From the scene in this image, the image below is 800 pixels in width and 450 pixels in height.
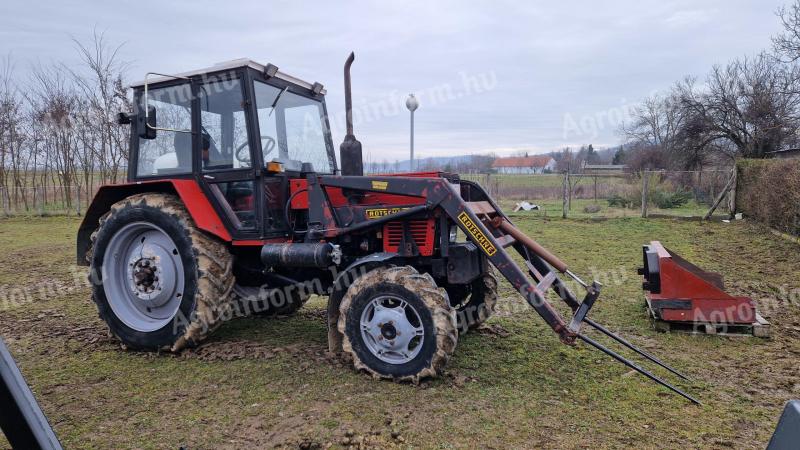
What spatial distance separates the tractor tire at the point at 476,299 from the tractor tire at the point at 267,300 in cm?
148

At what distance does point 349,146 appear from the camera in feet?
14.6

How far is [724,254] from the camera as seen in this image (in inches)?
369

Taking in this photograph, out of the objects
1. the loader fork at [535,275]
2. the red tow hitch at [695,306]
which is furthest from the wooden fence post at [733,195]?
the loader fork at [535,275]

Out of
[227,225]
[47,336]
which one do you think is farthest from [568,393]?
[47,336]

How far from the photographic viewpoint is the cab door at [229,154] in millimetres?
4461

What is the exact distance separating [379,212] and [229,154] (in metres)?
1.48

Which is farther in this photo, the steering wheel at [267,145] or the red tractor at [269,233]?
the steering wheel at [267,145]

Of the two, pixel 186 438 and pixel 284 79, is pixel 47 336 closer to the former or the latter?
pixel 186 438

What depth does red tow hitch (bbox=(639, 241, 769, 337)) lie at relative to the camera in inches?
189

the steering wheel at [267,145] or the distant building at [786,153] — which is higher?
the distant building at [786,153]

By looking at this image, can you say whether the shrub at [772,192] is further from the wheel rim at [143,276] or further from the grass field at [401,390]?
the wheel rim at [143,276]

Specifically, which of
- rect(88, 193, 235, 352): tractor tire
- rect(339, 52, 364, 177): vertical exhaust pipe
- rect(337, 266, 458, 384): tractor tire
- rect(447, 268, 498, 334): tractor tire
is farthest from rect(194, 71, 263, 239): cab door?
rect(447, 268, 498, 334): tractor tire

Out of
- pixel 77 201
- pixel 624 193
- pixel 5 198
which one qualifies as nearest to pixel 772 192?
pixel 624 193

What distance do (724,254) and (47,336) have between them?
10.3 m
